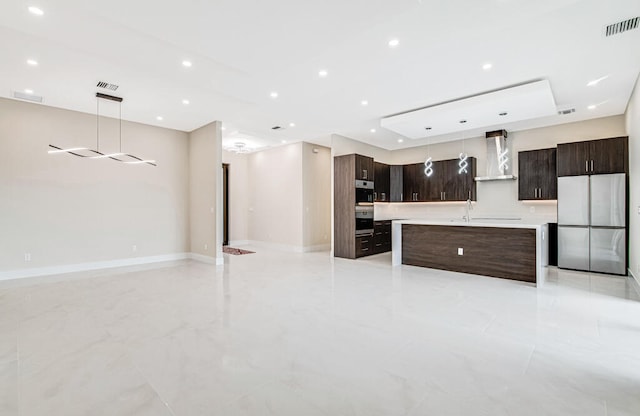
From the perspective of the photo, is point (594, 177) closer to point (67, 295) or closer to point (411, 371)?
point (411, 371)

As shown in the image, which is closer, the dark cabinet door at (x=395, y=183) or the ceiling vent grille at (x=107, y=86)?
the ceiling vent grille at (x=107, y=86)

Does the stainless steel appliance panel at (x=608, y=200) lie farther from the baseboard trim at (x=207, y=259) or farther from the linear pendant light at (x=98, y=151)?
the linear pendant light at (x=98, y=151)

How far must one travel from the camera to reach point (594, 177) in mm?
5797

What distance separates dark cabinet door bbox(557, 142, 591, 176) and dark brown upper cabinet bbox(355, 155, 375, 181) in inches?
154

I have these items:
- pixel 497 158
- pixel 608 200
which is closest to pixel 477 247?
pixel 608 200

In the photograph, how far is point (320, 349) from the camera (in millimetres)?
2674

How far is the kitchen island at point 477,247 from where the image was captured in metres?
4.97

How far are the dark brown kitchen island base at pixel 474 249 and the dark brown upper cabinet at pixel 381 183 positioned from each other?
6.71 ft

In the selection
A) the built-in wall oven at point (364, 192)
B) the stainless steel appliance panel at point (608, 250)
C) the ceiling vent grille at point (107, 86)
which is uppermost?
the ceiling vent grille at point (107, 86)

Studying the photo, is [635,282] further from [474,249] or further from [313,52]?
[313,52]

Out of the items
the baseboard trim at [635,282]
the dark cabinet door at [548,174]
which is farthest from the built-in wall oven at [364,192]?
the baseboard trim at [635,282]

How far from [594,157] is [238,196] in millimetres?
9159

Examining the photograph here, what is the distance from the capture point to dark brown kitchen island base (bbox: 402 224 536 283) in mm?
5027

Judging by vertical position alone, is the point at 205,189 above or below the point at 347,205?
above
